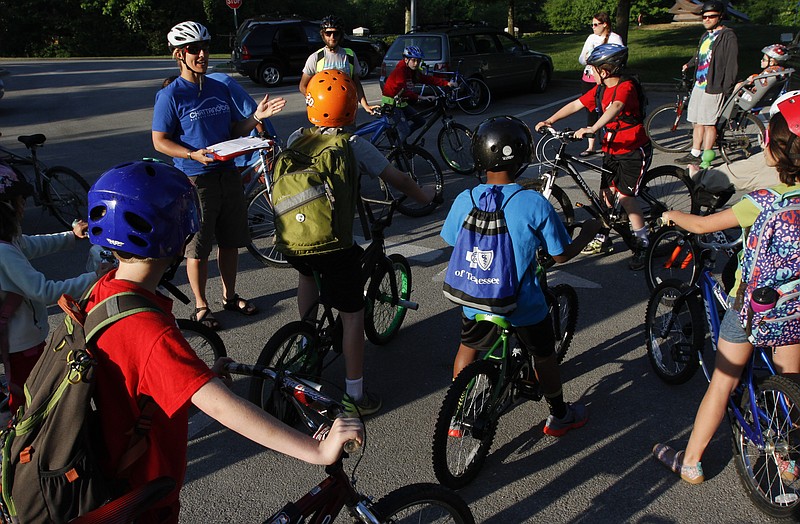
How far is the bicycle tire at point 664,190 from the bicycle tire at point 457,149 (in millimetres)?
2921

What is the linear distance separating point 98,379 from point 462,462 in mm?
2097

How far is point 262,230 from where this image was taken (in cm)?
708

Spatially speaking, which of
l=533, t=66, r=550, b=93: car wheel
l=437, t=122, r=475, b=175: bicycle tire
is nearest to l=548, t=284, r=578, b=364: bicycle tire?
l=437, t=122, r=475, b=175: bicycle tire

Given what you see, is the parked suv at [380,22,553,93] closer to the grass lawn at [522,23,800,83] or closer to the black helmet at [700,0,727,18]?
the grass lawn at [522,23,800,83]

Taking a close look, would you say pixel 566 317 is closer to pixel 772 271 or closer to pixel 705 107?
pixel 772 271

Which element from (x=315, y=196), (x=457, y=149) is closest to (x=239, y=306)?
(x=315, y=196)

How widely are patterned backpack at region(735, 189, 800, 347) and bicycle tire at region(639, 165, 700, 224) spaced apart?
3356 millimetres

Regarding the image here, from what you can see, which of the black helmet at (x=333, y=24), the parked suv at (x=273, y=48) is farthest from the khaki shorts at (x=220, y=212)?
the parked suv at (x=273, y=48)

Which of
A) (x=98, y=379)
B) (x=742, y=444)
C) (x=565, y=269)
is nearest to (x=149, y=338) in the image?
(x=98, y=379)

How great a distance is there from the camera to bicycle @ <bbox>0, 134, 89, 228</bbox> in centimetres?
741

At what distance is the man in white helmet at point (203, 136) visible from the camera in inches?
181

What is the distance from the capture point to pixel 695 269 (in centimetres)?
408

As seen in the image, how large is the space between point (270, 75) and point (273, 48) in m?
0.79

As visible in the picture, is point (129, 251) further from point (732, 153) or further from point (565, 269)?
point (732, 153)
